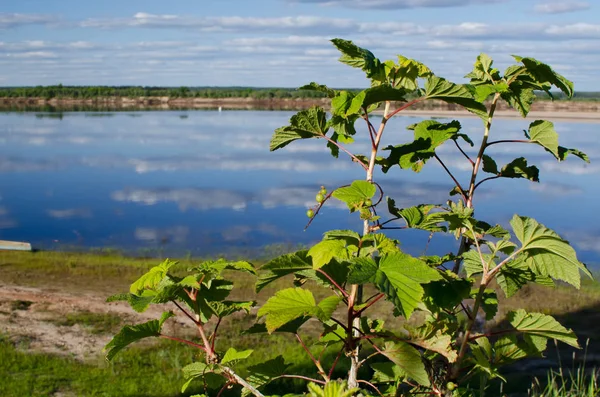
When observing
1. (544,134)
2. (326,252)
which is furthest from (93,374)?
(326,252)

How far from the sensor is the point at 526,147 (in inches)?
1140

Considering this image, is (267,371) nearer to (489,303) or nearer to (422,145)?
(489,303)

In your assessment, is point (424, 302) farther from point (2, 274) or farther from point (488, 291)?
point (2, 274)

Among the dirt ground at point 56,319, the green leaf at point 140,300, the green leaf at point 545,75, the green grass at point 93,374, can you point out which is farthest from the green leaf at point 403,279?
the dirt ground at point 56,319

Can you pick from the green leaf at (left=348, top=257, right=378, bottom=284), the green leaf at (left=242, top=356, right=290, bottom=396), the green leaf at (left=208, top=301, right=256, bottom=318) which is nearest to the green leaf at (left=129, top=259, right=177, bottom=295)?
the green leaf at (left=208, top=301, right=256, bottom=318)

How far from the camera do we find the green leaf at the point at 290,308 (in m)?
1.45

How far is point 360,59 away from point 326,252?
1.62ft

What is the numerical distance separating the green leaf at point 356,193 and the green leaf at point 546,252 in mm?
336

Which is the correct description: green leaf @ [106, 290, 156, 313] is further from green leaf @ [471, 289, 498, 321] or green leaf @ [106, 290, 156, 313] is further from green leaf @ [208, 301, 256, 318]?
green leaf @ [471, 289, 498, 321]

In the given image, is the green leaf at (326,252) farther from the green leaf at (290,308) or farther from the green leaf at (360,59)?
the green leaf at (360,59)

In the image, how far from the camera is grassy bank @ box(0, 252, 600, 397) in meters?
5.86

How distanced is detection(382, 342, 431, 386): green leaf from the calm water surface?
9.66 m

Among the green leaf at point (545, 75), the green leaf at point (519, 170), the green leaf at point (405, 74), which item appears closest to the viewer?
the green leaf at point (405, 74)

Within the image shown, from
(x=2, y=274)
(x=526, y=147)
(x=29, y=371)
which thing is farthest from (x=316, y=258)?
(x=526, y=147)
